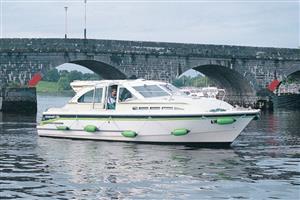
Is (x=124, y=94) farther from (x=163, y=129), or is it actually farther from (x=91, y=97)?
(x=163, y=129)

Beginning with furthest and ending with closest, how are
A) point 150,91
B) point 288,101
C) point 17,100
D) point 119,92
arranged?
point 288,101 < point 17,100 < point 119,92 < point 150,91

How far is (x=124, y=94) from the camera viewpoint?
2575 centimetres

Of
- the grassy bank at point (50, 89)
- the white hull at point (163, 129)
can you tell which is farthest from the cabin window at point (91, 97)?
the grassy bank at point (50, 89)

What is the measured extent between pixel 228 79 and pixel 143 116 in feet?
150

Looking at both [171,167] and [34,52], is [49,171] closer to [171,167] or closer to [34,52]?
[171,167]

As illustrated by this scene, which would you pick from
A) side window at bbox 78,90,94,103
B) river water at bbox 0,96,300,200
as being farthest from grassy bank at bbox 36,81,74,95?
river water at bbox 0,96,300,200

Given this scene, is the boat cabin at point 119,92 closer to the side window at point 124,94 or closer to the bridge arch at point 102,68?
the side window at point 124,94

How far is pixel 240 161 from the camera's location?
788 inches

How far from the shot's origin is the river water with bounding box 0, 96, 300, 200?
1468 centimetres

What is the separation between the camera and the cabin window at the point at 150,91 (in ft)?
82.8

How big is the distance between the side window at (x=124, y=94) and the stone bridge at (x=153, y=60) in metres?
28.0

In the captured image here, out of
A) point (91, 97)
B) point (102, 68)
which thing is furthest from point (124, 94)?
point (102, 68)

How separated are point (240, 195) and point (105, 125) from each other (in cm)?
1177

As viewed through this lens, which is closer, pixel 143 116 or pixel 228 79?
pixel 143 116
